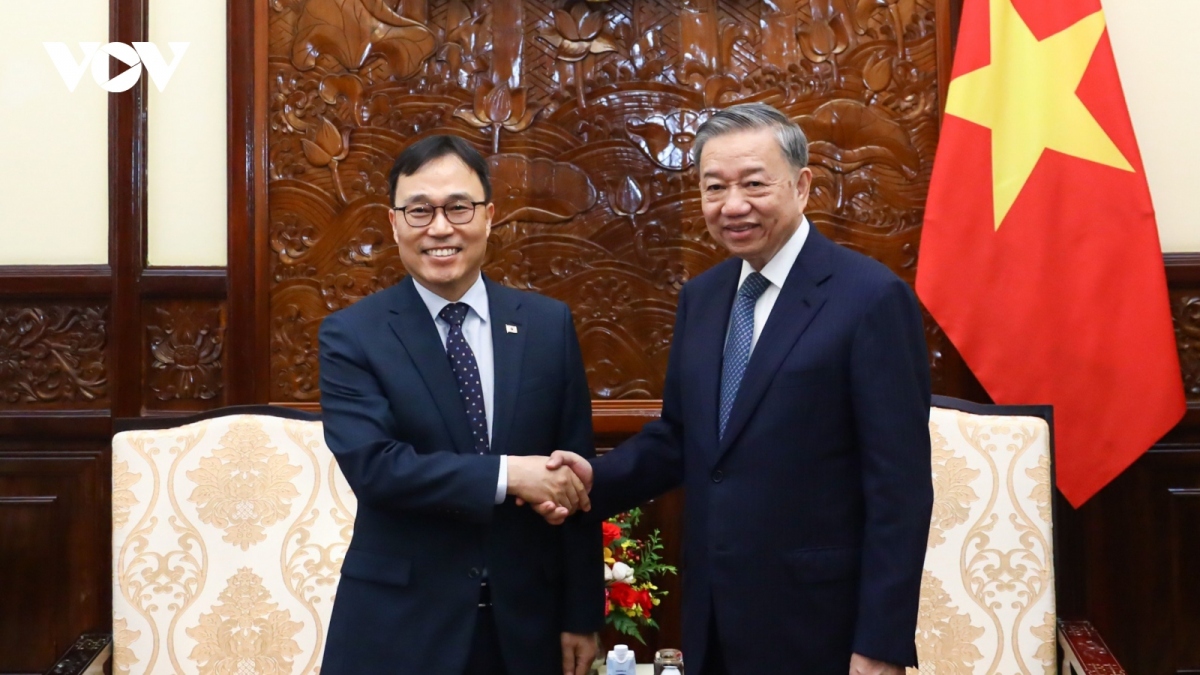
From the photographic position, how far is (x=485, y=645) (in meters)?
1.85

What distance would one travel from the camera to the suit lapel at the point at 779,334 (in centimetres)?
177

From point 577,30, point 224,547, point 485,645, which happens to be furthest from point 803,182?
point 224,547

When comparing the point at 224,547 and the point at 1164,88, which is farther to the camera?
the point at 1164,88

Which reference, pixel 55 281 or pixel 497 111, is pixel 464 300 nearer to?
pixel 497 111

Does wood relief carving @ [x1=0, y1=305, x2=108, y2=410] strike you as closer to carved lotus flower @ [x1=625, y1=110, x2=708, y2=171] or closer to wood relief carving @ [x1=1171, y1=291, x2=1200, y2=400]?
carved lotus flower @ [x1=625, y1=110, x2=708, y2=171]

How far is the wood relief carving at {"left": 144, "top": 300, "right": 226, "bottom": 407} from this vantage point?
3.13 metres

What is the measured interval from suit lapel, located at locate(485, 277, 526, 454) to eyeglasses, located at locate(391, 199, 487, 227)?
0.53 ft

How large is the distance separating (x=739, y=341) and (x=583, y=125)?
4.64 ft

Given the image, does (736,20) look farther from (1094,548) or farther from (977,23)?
(1094,548)

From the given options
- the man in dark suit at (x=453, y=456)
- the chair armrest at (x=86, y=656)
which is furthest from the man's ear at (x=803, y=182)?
the chair armrest at (x=86, y=656)

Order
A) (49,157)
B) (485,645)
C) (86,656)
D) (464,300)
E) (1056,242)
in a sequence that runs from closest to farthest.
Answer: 1. (485,645)
2. (464,300)
3. (86,656)
4. (1056,242)
5. (49,157)

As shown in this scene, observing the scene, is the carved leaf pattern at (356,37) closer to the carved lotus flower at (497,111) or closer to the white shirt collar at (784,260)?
the carved lotus flower at (497,111)

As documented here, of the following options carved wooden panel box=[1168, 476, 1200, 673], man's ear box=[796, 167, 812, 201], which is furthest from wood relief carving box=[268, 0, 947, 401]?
man's ear box=[796, 167, 812, 201]

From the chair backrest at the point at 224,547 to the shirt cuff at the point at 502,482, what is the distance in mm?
906
